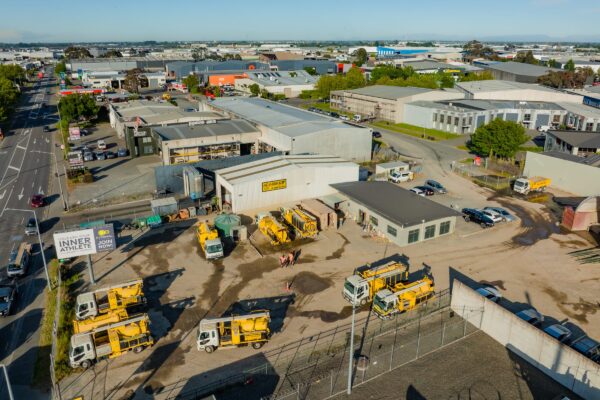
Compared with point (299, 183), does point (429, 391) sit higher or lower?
lower

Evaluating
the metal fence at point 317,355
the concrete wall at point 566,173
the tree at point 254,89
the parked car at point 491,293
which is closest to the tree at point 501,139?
the concrete wall at point 566,173

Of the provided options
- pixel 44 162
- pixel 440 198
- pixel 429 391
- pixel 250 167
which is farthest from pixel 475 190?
pixel 44 162

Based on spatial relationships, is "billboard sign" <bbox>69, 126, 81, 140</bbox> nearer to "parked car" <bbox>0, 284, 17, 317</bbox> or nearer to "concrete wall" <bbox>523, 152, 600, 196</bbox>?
"parked car" <bbox>0, 284, 17, 317</bbox>

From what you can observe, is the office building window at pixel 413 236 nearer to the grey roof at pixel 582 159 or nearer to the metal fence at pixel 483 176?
the metal fence at pixel 483 176

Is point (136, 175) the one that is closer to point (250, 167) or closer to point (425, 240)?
Answer: point (250, 167)

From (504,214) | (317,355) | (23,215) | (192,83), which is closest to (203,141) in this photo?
(23,215)

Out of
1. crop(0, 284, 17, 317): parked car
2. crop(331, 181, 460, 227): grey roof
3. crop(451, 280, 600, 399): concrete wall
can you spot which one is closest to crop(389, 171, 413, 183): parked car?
crop(331, 181, 460, 227): grey roof
